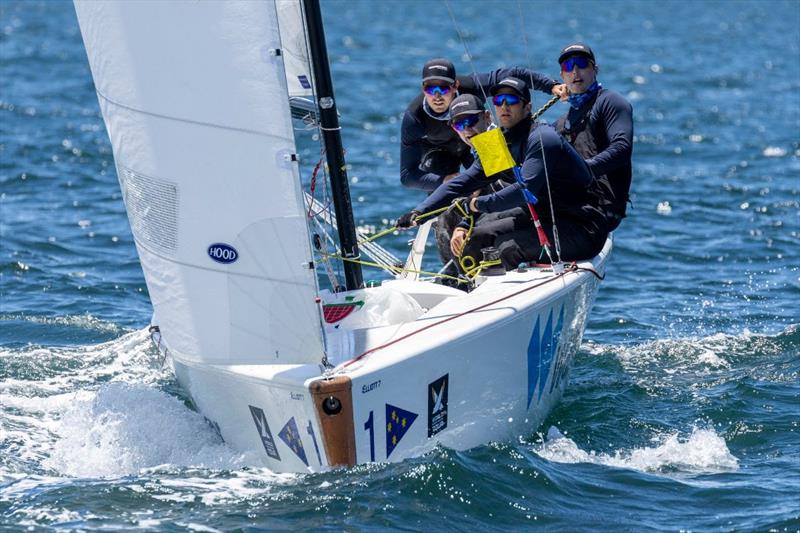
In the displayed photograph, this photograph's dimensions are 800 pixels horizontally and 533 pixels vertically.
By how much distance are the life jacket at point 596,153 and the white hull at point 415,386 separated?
649 millimetres

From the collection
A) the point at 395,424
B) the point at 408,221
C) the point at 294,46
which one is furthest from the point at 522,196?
the point at 395,424

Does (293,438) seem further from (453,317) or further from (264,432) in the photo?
(453,317)

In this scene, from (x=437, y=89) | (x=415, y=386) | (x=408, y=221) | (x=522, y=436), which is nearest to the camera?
(x=415, y=386)

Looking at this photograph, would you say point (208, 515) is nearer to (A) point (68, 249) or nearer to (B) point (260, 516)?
(B) point (260, 516)

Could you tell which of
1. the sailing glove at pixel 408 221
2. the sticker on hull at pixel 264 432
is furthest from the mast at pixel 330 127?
the sticker on hull at pixel 264 432

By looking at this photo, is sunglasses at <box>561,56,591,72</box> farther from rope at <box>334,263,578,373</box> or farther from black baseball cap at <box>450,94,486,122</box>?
rope at <box>334,263,578,373</box>

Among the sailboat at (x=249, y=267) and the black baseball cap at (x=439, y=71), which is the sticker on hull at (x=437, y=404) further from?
the black baseball cap at (x=439, y=71)

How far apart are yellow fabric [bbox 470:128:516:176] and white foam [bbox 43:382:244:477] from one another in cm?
202

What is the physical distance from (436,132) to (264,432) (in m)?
2.85

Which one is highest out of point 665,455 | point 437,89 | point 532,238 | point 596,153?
point 437,89

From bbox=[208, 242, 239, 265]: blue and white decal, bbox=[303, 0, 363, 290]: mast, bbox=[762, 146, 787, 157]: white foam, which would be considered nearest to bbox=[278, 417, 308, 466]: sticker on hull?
bbox=[208, 242, 239, 265]: blue and white decal

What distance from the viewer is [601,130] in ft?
24.7

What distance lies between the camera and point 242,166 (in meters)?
5.60

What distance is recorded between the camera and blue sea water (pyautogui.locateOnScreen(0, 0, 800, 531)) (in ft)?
18.5
